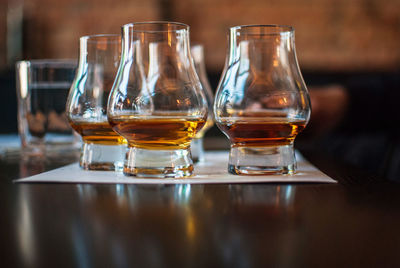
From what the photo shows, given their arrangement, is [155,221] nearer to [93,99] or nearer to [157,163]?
[157,163]

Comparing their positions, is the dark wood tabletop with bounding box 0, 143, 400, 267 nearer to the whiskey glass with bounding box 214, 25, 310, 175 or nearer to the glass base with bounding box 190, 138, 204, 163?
the whiskey glass with bounding box 214, 25, 310, 175

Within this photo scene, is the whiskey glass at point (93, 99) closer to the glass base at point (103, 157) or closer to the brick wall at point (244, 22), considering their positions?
the glass base at point (103, 157)

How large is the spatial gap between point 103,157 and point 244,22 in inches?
101

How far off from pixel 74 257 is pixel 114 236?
0.16 feet

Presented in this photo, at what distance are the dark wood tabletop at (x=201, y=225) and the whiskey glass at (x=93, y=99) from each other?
14 centimetres

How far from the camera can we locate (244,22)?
3113mm

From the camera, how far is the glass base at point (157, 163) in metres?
0.60

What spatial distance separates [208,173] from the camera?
25.4 inches

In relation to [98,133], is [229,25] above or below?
above

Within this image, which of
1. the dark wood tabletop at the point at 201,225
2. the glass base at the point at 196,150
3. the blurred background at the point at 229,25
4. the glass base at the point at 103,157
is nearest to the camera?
the dark wood tabletop at the point at 201,225

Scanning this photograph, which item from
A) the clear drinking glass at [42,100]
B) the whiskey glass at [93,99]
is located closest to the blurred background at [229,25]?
the clear drinking glass at [42,100]

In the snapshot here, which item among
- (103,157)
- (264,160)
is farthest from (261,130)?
(103,157)

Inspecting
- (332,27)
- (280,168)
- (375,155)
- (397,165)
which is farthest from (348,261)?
(332,27)

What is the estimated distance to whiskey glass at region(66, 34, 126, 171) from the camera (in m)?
0.69
